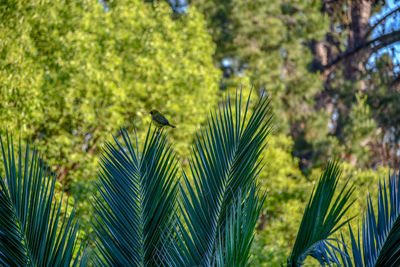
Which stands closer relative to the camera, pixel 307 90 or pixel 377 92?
pixel 377 92

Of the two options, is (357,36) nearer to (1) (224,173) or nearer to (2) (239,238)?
(1) (224,173)

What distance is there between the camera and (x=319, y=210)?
3.93 meters

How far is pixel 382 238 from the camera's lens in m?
3.77

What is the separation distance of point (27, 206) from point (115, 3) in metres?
11.4

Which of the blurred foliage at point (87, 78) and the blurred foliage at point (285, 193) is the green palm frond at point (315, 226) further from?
the blurred foliage at point (285, 193)

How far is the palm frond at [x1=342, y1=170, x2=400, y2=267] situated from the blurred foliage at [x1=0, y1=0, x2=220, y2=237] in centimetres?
676

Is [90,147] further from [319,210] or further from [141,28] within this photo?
[319,210]

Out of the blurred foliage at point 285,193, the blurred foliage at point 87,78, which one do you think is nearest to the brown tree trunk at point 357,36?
the blurred foliage at point 285,193

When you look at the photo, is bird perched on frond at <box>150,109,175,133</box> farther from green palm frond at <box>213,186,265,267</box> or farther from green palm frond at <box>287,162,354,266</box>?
green palm frond at <box>287,162,354,266</box>

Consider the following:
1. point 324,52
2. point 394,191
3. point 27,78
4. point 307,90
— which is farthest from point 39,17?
point 324,52

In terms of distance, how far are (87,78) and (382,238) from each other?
9.30 meters

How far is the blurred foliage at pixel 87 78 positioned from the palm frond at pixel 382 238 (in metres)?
6.76

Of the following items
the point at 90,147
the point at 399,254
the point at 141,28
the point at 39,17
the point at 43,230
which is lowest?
the point at 399,254

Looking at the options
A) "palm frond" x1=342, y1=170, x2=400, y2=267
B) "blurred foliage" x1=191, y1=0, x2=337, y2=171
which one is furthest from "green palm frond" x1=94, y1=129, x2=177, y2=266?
"blurred foliage" x1=191, y1=0, x2=337, y2=171
